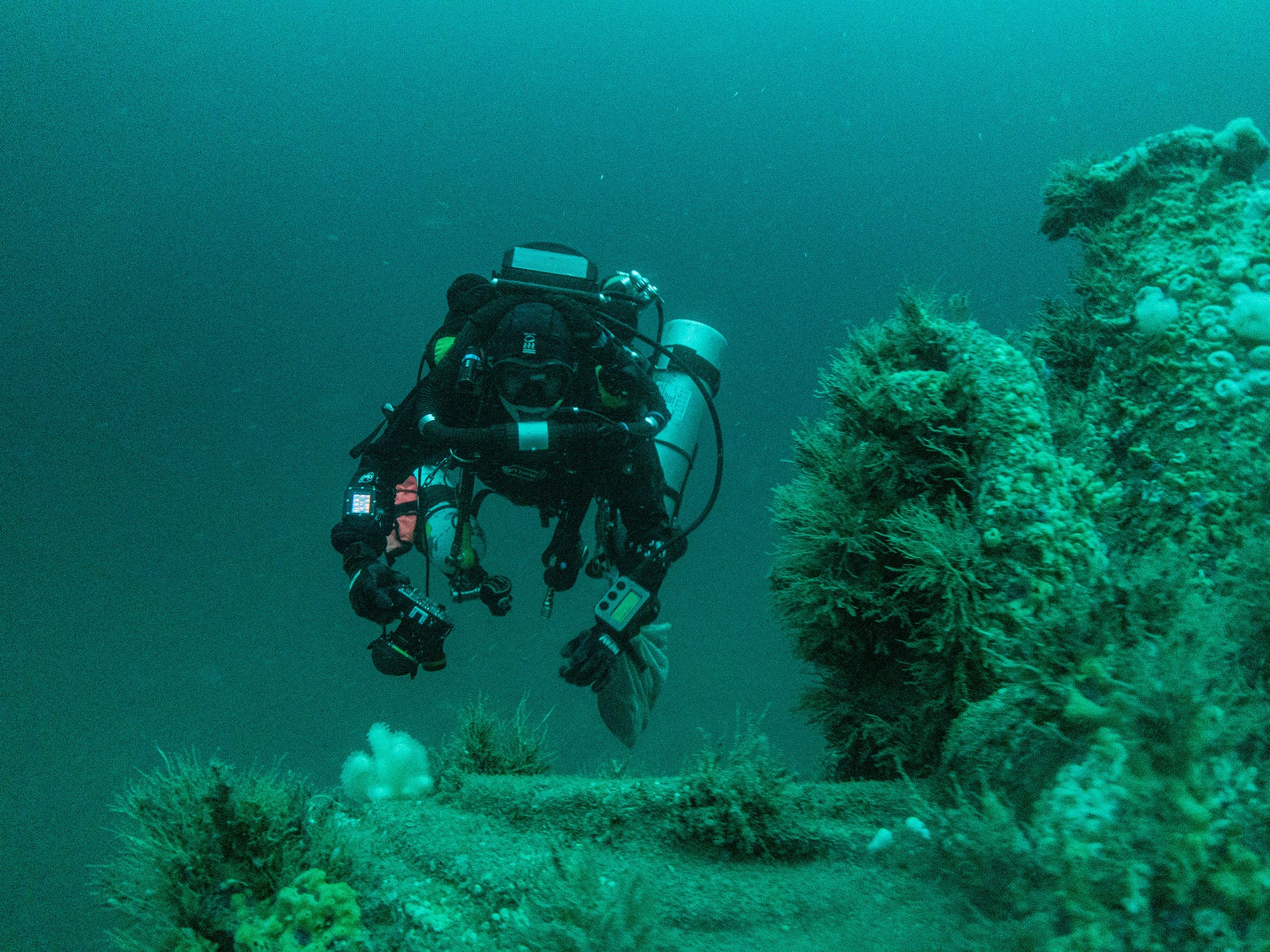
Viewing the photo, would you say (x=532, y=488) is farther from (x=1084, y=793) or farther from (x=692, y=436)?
(x=1084, y=793)

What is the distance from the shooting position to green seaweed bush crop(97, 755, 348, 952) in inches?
83.6

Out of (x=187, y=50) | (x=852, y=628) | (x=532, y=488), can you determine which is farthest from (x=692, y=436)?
(x=187, y=50)

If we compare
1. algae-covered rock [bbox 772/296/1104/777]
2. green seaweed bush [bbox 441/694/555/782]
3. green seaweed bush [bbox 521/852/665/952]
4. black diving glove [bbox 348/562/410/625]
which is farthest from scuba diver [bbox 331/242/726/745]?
green seaweed bush [bbox 521/852/665/952]

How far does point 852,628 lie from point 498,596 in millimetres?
2105

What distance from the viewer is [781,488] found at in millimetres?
3518

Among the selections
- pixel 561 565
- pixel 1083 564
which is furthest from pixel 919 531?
pixel 561 565

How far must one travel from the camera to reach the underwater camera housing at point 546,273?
170 inches

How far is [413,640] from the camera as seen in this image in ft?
12.7

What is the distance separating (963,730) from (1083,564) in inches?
33.5

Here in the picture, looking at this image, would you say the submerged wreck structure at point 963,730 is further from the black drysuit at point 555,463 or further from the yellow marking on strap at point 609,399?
the yellow marking on strap at point 609,399

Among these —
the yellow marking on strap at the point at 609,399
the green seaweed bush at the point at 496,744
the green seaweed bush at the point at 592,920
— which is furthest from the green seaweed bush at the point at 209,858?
the yellow marking on strap at the point at 609,399

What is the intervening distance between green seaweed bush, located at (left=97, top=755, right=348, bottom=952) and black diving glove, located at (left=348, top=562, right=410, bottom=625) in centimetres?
147

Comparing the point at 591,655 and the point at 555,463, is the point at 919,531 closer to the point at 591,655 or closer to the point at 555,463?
the point at 591,655

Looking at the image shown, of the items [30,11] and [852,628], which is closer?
[852,628]
